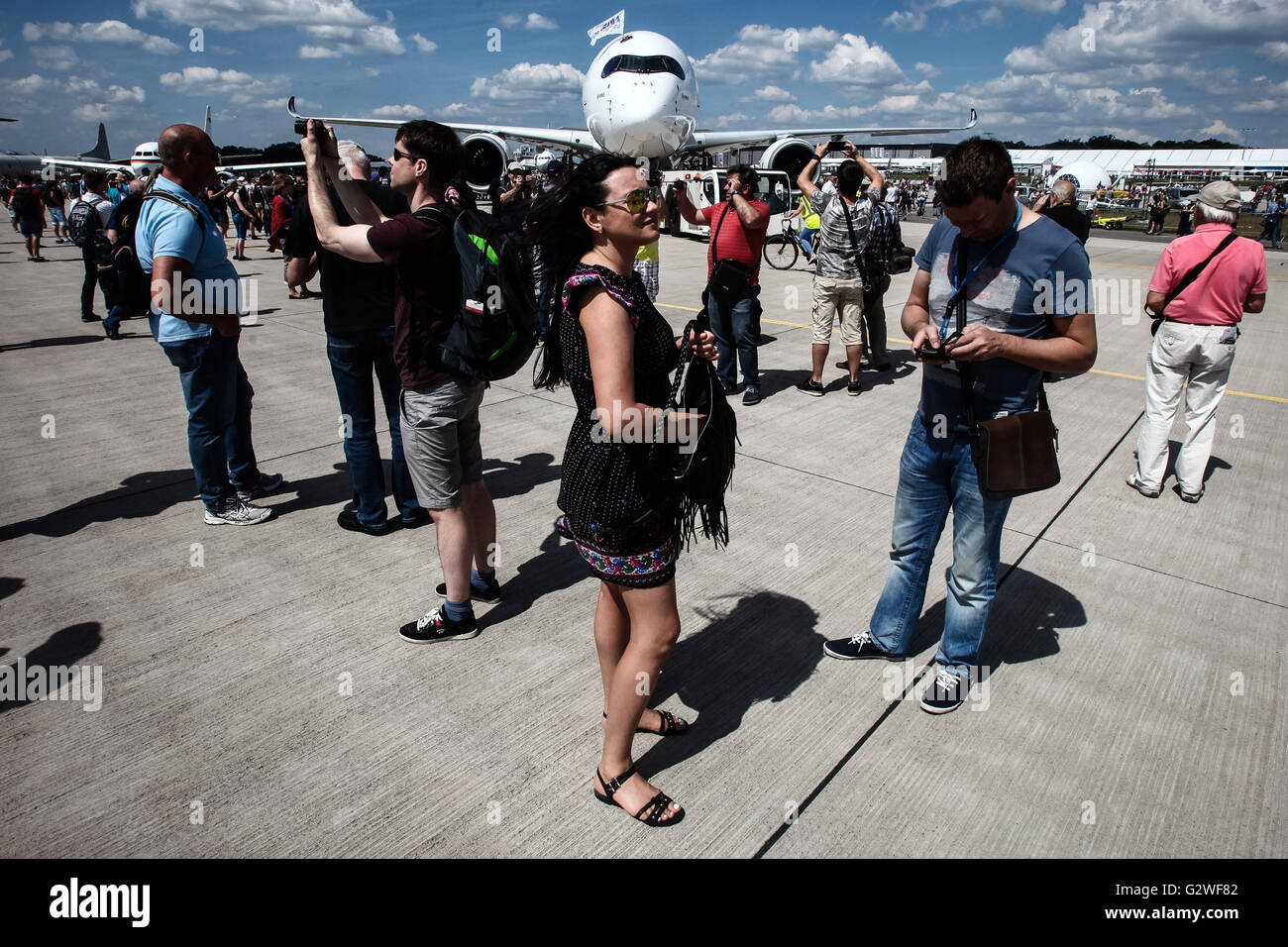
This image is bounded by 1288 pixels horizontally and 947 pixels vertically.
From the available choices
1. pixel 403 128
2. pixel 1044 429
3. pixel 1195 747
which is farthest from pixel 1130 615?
pixel 403 128

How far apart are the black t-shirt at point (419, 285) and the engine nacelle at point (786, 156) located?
1748 cm

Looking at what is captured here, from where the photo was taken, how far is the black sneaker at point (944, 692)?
2.70 metres

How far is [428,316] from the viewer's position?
280 centimetres

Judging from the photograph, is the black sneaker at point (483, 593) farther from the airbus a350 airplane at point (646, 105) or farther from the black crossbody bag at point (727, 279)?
the airbus a350 airplane at point (646, 105)

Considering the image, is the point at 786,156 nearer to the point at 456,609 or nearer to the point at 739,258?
the point at 739,258

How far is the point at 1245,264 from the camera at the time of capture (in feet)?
13.3

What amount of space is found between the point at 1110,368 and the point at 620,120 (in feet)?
45.8

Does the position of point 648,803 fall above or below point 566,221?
below

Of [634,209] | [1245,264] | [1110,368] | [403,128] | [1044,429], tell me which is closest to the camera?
[634,209]

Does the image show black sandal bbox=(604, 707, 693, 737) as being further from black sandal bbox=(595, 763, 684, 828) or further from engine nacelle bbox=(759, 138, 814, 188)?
engine nacelle bbox=(759, 138, 814, 188)

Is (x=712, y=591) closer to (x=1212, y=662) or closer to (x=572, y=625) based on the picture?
(x=572, y=625)

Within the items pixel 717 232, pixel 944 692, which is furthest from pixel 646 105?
pixel 944 692

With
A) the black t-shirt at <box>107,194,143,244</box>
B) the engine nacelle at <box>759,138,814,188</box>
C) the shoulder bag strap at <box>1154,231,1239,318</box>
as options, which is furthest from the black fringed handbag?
the engine nacelle at <box>759,138,814,188</box>

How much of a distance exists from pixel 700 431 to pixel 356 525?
9.06 feet
